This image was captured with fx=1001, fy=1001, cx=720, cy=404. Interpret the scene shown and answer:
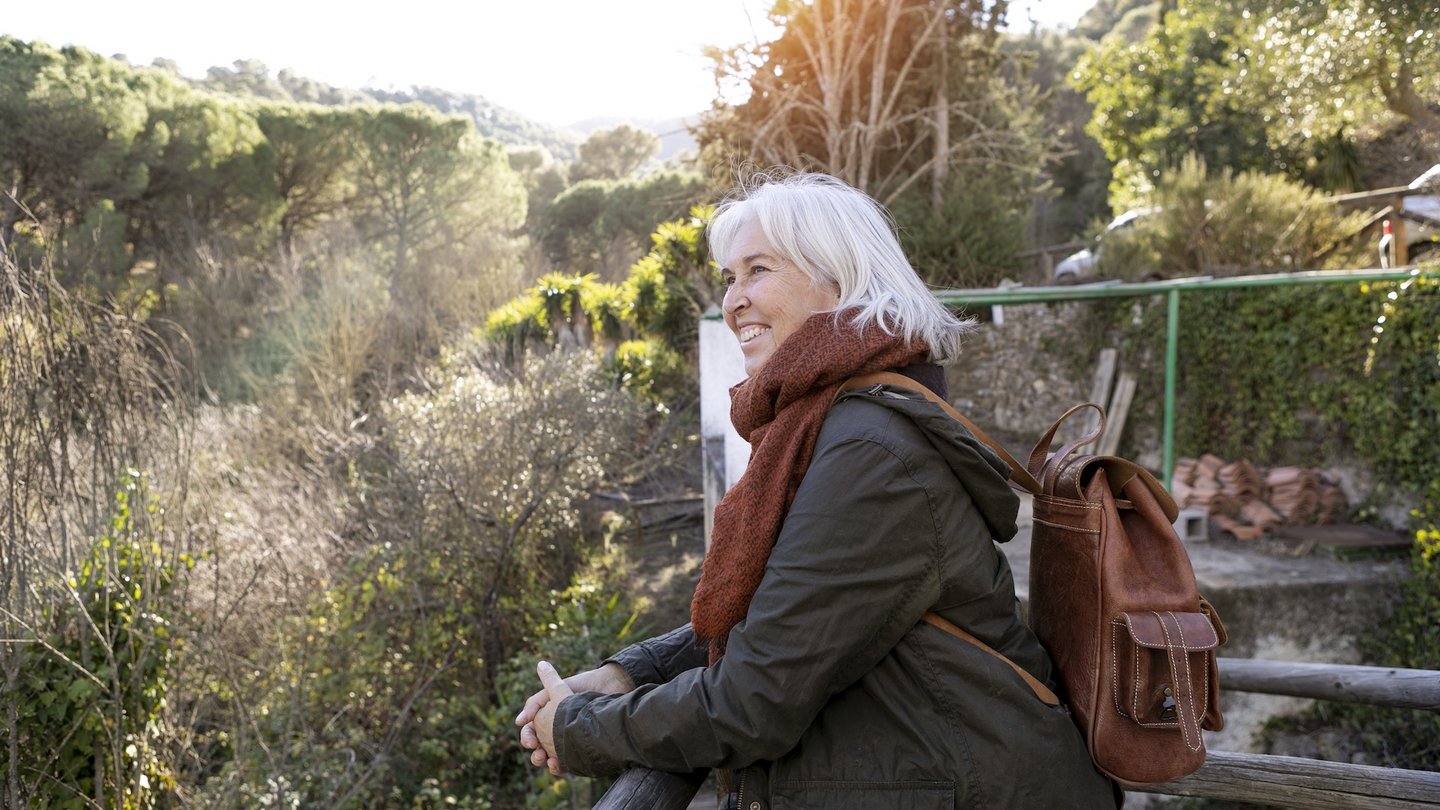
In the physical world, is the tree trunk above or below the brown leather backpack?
above

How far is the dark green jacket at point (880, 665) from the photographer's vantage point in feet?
4.48

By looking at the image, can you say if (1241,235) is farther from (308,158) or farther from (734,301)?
(308,158)

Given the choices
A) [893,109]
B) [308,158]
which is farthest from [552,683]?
[308,158]

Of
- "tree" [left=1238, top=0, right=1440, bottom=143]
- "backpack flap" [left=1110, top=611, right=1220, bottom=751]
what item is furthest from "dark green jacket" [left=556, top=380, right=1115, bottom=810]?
"tree" [left=1238, top=0, right=1440, bottom=143]

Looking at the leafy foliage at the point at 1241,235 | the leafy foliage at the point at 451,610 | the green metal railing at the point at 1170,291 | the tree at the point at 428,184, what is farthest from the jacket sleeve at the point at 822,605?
the tree at the point at 428,184

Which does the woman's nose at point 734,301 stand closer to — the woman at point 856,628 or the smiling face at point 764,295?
the smiling face at point 764,295

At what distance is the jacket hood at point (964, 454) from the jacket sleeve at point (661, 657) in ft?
2.02

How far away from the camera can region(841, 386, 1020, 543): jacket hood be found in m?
1.41

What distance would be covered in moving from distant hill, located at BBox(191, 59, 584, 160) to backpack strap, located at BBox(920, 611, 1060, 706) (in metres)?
34.4

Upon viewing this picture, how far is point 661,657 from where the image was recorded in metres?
1.85

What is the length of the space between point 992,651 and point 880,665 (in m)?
0.16

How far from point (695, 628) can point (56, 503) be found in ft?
11.1

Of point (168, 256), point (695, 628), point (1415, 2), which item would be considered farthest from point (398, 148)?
point (695, 628)

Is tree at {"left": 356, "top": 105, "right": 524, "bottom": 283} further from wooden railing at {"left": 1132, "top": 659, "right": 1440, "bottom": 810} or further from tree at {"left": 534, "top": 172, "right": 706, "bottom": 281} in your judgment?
wooden railing at {"left": 1132, "top": 659, "right": 1440, "bottom": 810}
